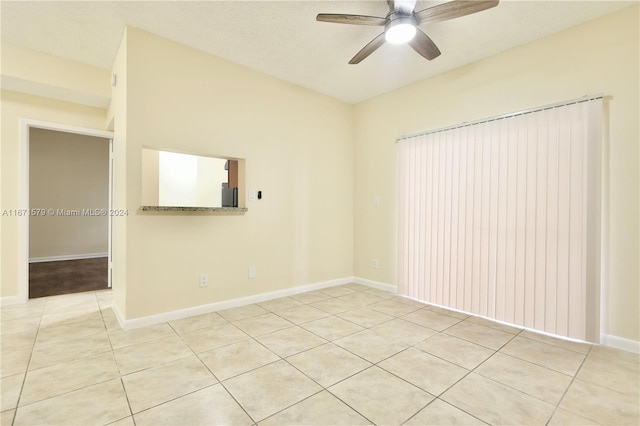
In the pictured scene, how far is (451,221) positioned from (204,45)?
3.21 meters

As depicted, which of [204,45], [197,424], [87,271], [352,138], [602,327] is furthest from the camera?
[87,271]

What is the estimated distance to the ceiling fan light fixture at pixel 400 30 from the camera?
7.05 feet

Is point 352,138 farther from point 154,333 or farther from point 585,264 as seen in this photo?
point 154,333

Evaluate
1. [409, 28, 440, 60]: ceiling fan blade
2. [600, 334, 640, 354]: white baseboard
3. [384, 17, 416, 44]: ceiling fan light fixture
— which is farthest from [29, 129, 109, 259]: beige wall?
[600, 334, 640, 354]: white baseboard

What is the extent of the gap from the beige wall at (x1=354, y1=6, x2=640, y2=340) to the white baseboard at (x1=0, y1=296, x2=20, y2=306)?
16.4 feet

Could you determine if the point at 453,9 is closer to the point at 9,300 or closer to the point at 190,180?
the point at 190,180

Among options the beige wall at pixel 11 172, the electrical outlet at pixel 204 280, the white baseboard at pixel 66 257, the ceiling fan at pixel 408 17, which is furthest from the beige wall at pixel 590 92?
the white baseboard at pixel 66 257

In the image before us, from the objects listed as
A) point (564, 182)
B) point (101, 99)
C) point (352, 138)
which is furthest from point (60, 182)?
point (564, 182)

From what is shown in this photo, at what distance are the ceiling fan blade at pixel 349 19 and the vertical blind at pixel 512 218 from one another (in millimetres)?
1587

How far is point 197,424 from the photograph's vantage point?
1471mm

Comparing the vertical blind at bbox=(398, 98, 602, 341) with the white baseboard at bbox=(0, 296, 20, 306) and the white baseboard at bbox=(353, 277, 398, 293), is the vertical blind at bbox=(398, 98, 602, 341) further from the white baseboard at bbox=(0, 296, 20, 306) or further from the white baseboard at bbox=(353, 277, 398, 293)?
the white baseboard at bbox=(0, 296, 20, 306)

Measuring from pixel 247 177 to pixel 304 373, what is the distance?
2.21m

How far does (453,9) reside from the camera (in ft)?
6.46

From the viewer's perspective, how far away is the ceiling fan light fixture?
2.15m
